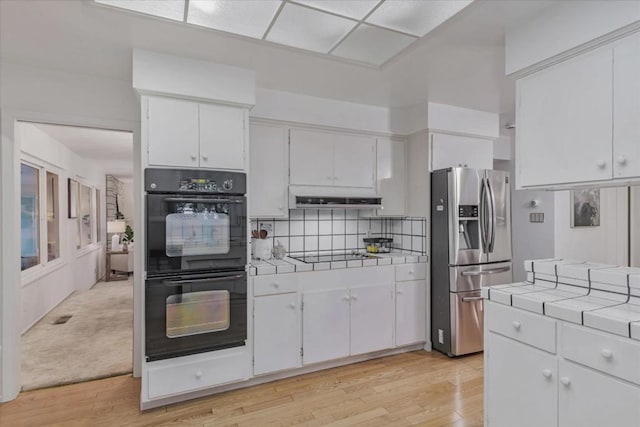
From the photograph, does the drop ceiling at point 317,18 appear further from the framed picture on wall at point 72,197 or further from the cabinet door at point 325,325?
the framed picture on wall at point 72,197

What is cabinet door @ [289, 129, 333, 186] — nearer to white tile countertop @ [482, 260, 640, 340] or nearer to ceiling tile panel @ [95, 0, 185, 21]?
ceiling tile panel @ [95, 0, 185, 21]

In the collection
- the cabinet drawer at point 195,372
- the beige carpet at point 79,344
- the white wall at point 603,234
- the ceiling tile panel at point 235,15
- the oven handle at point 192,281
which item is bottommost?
the beige carpet at point 79,344

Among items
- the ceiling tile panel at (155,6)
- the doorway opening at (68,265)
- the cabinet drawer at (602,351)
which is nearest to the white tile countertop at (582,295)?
the cabinet drawer at (602,351)

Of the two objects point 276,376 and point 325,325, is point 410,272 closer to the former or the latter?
point 325,325

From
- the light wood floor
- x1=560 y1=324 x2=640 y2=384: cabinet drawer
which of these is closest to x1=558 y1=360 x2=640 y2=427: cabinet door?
x1=560 y1=324 x2=640 y2=384: cabinet drawer

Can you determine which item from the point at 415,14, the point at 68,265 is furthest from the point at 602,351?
the point at 68,265

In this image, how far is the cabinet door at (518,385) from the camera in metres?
1.68

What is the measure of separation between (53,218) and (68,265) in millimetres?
1078

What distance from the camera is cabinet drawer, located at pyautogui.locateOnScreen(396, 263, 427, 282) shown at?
3.42 m

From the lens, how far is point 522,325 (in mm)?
1800

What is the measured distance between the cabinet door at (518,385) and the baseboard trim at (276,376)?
1.42 metres

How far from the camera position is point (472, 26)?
6.97 ft

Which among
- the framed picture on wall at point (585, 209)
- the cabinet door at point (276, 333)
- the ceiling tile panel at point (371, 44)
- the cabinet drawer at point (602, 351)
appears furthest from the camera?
the framed picture on wall at point (585, 209)

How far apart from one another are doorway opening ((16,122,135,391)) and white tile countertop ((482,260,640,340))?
9.61ft
